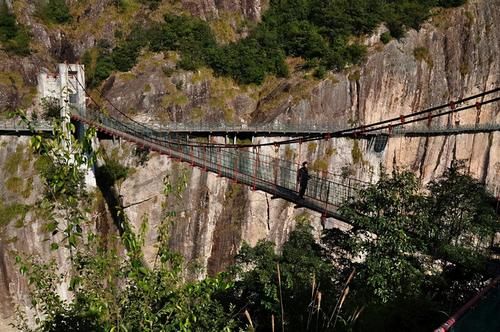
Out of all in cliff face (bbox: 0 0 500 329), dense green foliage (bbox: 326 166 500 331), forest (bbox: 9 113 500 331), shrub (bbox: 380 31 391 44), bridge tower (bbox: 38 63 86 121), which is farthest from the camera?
shrub (bbox: 380 31 391 44)

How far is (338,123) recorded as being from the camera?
92.9 feet

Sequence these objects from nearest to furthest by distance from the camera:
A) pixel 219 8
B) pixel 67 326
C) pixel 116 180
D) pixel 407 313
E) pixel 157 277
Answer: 1. pixel 157 277
2. pixel 67 326
3. pixel 407 313
4. pixel 116 180
5. pixel 219 8

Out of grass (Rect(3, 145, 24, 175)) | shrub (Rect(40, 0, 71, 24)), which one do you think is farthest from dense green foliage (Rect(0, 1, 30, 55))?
grass (Rect(3, 145, 24, 175))

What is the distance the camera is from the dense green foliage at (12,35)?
88.7 ft

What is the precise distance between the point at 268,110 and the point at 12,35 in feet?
55.1

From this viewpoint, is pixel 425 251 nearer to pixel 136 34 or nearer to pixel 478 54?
pixel 136 34

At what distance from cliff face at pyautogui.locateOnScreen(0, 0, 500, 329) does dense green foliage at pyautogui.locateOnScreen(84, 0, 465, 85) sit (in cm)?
86

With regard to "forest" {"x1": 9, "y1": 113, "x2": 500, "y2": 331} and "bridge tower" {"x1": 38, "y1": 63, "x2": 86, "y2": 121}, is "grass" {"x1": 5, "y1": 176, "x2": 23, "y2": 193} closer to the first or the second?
"bridge tower" {"x1": 38, "y1": 63, "x2": 86, "y2": 121}

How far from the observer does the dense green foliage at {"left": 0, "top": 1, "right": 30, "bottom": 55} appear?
27.0 meters

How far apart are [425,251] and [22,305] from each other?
1817 cm

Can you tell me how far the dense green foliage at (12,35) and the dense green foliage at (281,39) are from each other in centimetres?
450

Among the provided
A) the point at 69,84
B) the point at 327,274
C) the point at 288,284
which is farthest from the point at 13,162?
the point at 327,274

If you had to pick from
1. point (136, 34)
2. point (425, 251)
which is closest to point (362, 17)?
point (136, 34)

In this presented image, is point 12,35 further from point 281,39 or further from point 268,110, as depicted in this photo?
point 281,39
